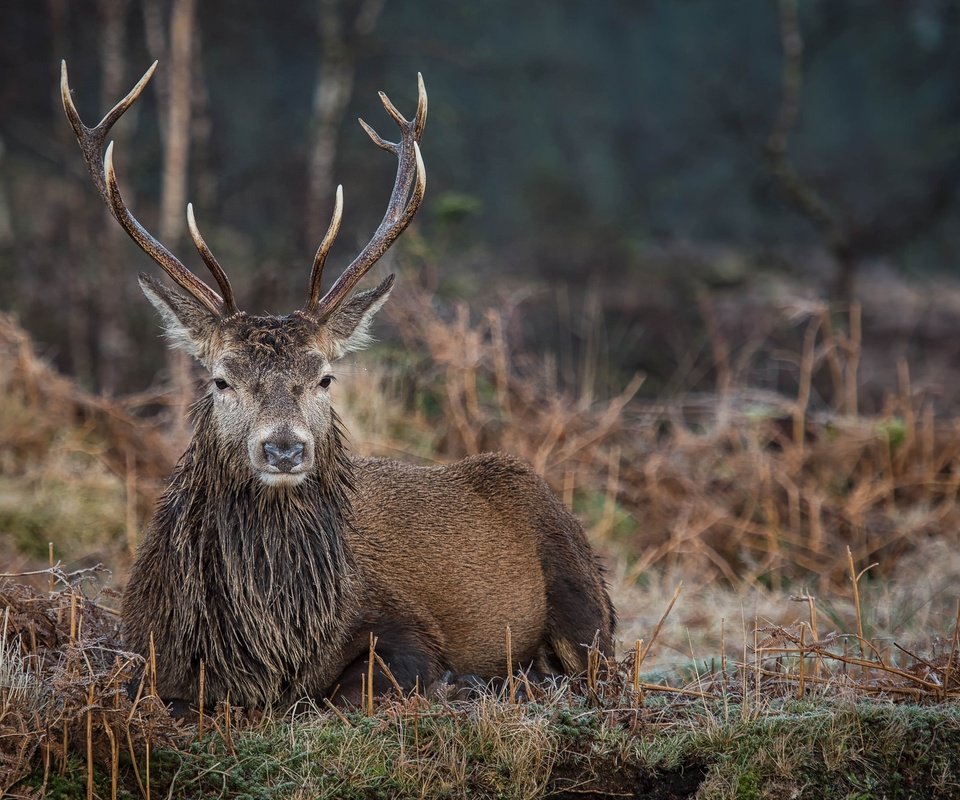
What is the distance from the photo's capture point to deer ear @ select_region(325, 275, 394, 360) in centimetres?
550

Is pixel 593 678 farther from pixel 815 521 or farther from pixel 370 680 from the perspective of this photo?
pixel 815 521

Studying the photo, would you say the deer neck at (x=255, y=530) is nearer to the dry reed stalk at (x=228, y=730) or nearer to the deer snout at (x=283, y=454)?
the deer snout at (x=283, y=454)

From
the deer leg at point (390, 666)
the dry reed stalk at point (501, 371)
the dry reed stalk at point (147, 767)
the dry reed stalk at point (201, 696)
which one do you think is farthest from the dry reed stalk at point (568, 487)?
the dry reed stalk at point (147, 767)

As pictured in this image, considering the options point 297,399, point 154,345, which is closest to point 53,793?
point 297,399

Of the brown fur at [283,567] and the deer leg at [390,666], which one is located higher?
the brown fur at [283,567]

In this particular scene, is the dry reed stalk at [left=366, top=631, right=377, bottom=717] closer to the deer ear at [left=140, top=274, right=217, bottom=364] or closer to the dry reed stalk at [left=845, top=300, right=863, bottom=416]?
the deer ear at [left=140, top=274, right=217, bottom=364]

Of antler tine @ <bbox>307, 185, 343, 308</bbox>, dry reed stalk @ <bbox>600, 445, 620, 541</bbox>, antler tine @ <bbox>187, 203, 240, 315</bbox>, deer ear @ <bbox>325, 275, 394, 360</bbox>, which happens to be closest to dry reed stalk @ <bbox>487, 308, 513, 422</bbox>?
dry reed stalk @ <bbox>600, 445, 620, 541</bbox>

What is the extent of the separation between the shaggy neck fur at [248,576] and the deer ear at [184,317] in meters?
0.27

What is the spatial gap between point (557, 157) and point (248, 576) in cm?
1814

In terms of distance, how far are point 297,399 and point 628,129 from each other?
59.8ft

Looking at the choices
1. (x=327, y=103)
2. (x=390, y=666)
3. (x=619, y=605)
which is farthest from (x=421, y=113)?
(x=327, y=103)

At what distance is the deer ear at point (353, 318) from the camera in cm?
550

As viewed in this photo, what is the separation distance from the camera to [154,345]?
54.2 feet

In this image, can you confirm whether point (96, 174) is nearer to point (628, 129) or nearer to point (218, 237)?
point (218, 237)
